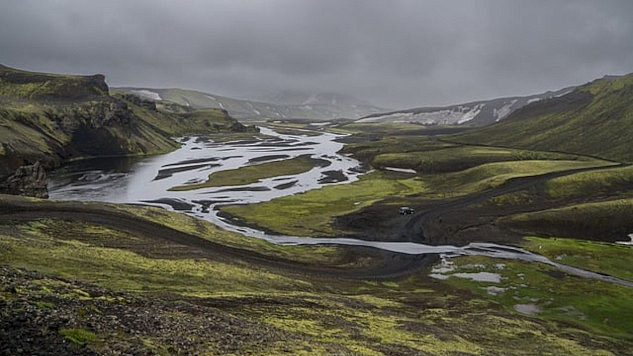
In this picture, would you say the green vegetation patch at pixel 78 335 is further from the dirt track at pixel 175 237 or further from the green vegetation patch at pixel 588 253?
the green vegetation patch at pixel 588 253

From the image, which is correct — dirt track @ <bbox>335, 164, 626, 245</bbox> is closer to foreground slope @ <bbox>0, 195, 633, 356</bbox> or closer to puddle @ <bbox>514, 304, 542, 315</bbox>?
foreground slope @ <bbox>0, 195, 633, 356</bbox>

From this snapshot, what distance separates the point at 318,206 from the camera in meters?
119

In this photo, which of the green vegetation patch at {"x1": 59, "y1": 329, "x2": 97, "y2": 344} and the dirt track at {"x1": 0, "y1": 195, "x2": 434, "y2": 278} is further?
the dirt track at {"x1": 0, "y1": 195, "x2": 434, "y2": 278}

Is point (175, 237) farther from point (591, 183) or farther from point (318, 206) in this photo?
point (591, 183)

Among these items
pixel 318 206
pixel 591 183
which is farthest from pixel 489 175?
pixel 318 206

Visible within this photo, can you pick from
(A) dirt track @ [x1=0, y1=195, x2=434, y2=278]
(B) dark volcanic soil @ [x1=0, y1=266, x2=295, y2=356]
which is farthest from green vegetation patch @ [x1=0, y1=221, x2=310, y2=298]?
(B) dark volcanic soil @ [x1=0, y1=266, x2=295, y2=356]

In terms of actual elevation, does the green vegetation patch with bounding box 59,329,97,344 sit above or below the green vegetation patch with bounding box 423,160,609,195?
below

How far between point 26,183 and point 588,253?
121 meters

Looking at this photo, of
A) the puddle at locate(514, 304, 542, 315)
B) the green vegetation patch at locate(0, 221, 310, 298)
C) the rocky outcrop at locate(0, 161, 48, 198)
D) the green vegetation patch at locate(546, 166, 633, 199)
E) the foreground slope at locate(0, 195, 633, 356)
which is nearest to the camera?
the foreground slope at locate(0, 195, 633, 356)

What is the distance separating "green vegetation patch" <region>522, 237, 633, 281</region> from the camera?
255 feet

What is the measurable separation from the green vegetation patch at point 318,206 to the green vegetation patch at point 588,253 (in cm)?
4375

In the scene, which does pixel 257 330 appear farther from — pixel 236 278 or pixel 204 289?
pixel 236 278

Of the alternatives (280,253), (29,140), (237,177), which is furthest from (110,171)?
(280,253)

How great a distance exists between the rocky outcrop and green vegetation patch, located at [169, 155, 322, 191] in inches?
1466
